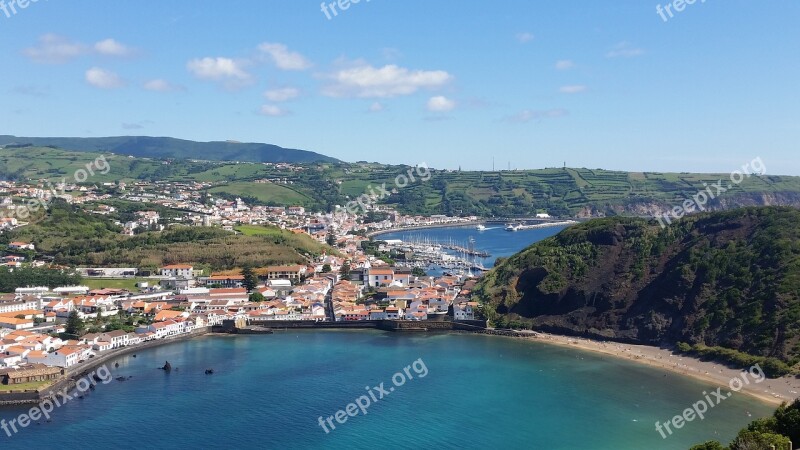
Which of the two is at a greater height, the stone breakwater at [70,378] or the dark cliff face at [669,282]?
the dark cliff face at [669,282]

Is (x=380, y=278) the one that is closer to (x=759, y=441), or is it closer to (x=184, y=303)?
(x=184, y=303)

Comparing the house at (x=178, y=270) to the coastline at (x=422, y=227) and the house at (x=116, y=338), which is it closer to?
the house at (x=116, y=338)

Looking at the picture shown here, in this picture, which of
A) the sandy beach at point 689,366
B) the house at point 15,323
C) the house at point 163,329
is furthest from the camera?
the house at point 163,329

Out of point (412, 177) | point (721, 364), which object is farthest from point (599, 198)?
point (721, 364)

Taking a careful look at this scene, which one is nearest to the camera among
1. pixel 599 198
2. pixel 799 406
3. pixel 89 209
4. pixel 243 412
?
pixel 799 406

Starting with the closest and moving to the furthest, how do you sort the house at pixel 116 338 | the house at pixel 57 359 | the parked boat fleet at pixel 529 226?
the house at pixel 57 359
the house at pixel 116 338
the parked boat fleet at pixel 529 226

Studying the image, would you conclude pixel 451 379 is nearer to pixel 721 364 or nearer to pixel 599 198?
pixel 721 364

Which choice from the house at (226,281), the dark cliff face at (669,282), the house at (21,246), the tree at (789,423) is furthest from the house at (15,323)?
the tree at (789,423)

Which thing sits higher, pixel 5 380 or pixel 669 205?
pixel 669 205
